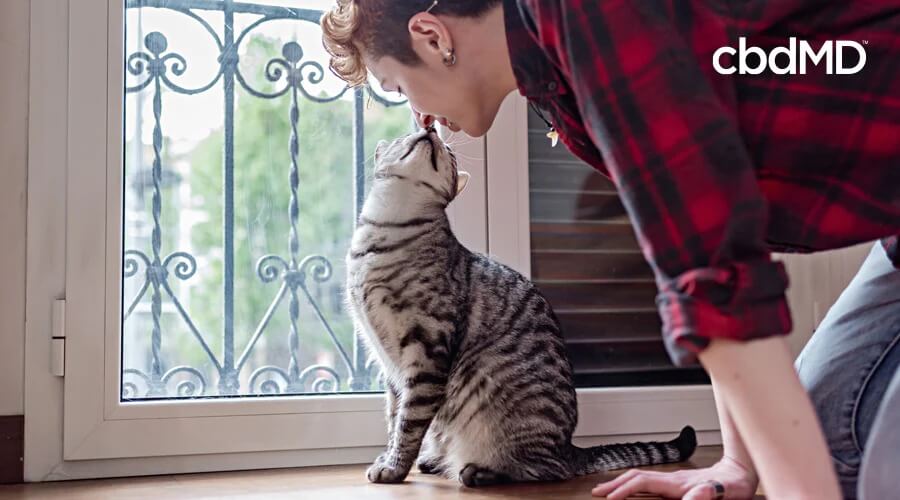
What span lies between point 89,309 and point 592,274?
1103mm

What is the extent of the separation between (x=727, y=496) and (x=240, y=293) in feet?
3.47

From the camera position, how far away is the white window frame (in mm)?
1733

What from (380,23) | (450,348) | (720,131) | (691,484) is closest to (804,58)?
(720,131)

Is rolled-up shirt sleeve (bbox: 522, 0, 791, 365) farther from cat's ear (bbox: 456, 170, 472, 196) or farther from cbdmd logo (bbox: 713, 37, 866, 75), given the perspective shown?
cat's ear (bbox: 456, 170, 472, 196)

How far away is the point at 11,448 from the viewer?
67.2 inches

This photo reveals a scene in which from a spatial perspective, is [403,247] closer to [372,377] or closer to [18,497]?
[372,377]

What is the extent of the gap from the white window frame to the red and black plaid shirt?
42.3 inches

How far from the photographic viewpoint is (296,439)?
1.87 meters

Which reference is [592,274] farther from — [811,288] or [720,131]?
[720,131]

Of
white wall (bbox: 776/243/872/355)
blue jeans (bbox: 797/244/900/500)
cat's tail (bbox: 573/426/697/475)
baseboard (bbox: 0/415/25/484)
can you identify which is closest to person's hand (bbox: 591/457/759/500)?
blue jeans (bbox: 797/244/900/500)

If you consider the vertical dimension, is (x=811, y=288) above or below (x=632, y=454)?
above

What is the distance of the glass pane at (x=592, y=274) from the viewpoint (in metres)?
2.11

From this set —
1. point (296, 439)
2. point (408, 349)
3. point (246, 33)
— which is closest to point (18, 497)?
point (296, 439)

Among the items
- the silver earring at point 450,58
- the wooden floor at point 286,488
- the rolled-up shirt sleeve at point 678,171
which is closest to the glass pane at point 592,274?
the wooden floor at point 286,488
